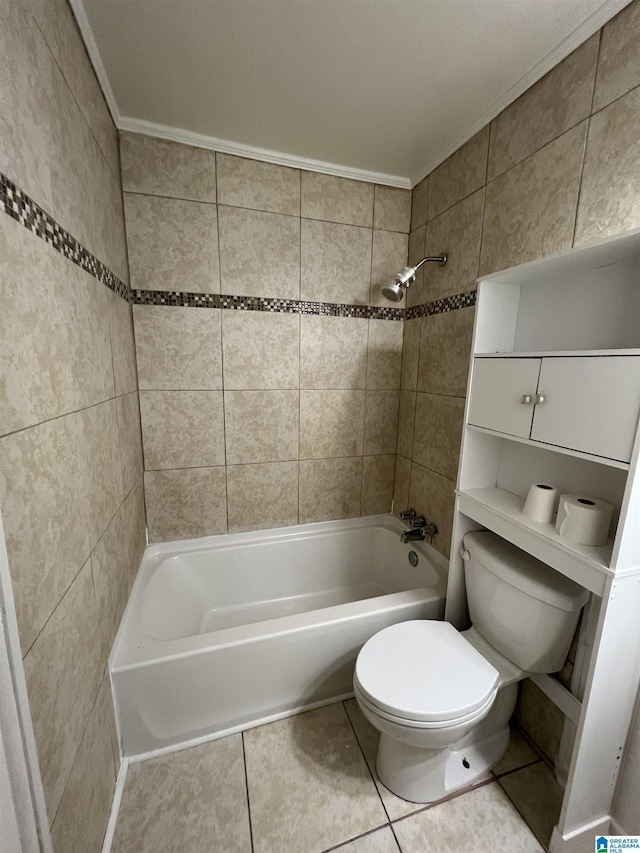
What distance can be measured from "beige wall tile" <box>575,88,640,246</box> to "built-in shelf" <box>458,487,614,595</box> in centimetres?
80

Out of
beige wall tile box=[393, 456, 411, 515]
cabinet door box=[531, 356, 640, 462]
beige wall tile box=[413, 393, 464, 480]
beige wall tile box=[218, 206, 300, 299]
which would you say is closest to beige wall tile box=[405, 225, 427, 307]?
beige wall tile box=[413, 393, 464, 480]

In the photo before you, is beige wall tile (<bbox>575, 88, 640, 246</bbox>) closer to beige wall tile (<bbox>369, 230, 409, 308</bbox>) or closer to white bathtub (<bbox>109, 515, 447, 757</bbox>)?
beige wall tile (<bbox>369, 230, 409, 308</bbox>)

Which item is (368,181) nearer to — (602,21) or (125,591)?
(602,21)

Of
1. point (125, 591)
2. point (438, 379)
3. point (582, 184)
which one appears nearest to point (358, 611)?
point (125, 591)

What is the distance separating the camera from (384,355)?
1.92 metres

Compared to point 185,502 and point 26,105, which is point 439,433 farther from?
point 26,105

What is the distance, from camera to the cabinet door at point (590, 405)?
2.42 feet

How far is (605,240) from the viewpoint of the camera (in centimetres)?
78

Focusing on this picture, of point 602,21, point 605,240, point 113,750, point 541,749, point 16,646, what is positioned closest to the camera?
point 16,646

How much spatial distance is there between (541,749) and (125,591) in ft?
5.33

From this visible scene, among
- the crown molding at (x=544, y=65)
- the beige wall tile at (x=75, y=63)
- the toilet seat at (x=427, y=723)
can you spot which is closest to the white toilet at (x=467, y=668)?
the toilet seat at (x=427, y=723)

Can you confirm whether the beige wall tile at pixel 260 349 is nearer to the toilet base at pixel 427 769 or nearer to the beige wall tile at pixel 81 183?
the beige wall tile at pixel 81 183

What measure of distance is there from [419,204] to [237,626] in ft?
7.11

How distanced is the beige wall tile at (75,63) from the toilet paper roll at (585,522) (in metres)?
1.67
